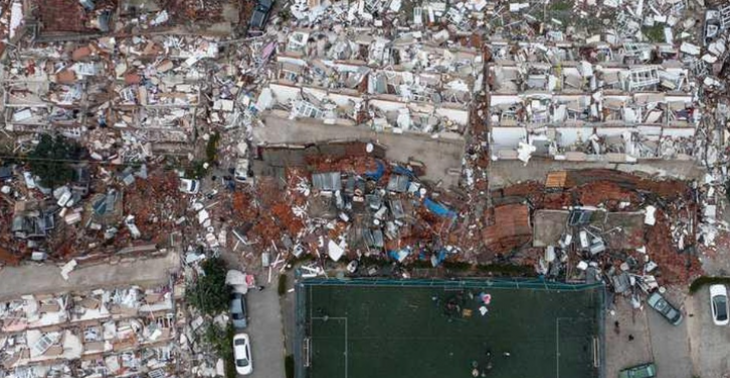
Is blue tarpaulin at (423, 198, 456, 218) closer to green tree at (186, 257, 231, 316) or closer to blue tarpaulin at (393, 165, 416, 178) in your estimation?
blue tarpaulin at (393, 165, 416, 178)

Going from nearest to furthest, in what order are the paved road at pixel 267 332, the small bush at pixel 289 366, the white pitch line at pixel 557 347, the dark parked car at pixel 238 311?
the white pitch line at pixel 557 347, the dark parked car at pixel 238 311, the small bush at pixel 289 366, the paved road at pixel 267 332

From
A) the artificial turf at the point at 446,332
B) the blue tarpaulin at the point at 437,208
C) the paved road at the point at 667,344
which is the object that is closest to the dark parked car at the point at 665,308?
the paved road at the point at 667,344

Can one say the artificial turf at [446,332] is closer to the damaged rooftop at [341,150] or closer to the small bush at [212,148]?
the damaged rooftop at [341,150]

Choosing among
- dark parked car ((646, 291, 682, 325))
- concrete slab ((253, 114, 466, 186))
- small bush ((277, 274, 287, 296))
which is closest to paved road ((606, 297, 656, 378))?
dark parked car ((646, 291, 682, 325))

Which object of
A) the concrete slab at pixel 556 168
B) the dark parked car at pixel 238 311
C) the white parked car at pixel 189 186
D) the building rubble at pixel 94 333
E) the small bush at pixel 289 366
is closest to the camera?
the building rubble at pixel 94 333

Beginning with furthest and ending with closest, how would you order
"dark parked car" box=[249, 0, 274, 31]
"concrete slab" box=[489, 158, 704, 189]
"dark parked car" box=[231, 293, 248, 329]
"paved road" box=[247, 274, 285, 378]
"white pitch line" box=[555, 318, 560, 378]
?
1. "dark parked car" box=[249, 0, 274, 31]
2. "paved road" box=[247, 274, 285, 378]
3. "dark parked car" box=[231, 293, 248, 329]
4. "concrete slab" box=[489, 158, 704, 189]
5. "white pitch line" box=[555, 318, 560, 378]

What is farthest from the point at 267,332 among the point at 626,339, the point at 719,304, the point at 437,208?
the point at 719,304

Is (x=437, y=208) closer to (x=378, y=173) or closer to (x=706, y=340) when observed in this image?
(x=378, y=173)
